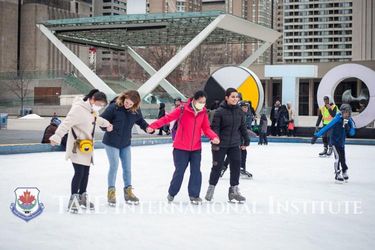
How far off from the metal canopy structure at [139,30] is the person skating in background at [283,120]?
53.4ft

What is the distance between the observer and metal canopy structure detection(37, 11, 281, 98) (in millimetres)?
36844

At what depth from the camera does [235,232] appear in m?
4.88

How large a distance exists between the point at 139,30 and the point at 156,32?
3618mm

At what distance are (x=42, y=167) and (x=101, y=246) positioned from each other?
6.33 m

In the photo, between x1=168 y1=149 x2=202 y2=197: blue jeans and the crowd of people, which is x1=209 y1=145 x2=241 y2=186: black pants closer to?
the crowd of people

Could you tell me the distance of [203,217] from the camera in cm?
562

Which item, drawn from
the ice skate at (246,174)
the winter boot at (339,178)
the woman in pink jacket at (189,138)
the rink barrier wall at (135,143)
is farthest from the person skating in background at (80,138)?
the rink barrier wall at (135,143)

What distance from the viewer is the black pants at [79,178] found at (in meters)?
5.88

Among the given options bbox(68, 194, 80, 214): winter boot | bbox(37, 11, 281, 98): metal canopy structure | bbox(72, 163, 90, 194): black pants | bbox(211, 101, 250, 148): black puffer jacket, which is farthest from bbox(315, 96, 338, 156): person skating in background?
bbox(37, 11, 281, 98): metal canopy structure

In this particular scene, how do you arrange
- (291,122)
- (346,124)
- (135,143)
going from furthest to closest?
(291,122)
(135,143)
(346,124)

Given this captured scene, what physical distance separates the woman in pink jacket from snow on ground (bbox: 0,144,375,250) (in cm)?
23

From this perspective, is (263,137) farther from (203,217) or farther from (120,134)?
(203,217)

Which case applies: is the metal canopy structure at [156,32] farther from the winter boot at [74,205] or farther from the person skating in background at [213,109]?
the winter boot at [74,205]

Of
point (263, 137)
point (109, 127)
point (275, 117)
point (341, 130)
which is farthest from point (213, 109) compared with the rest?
point (109, 127)
